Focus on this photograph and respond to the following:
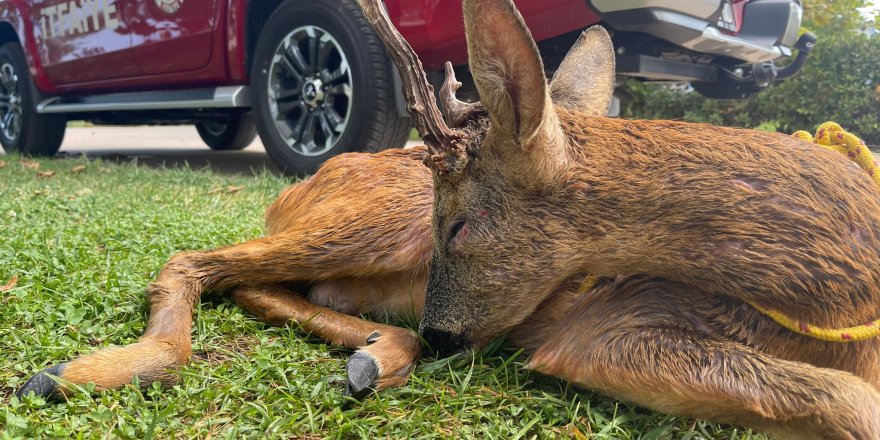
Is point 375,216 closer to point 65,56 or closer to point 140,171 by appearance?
point 140,171

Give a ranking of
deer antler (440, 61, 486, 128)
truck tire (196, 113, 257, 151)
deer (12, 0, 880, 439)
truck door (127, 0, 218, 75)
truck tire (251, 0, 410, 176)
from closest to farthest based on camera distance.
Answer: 1. deer (12, 0, 880, 439)
2. deer antler (440, 61, 486, 128)
3. truck tire (251, 0, 410, 176)
4. truck door (127, 0, 218, 75)
5. truck tire (196, 113, 257, 151)

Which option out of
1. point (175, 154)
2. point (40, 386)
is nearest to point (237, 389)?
point (40, 386)

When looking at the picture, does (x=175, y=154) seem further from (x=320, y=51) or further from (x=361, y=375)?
(x=361, y=375)

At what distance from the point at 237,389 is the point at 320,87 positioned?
150 inches

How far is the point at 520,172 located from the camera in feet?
6.17

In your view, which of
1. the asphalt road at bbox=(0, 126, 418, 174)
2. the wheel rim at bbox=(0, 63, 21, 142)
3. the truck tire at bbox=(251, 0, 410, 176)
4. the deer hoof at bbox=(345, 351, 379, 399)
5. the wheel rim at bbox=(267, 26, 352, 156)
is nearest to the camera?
the deer hoof at bbox=(345, 351, 379, 399)

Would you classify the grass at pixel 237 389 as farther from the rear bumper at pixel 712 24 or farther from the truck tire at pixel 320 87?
the rear bumper at pixel 712 24

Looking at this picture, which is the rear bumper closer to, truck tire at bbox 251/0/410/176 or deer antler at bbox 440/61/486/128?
truck tire at bbox 251/0/410/176

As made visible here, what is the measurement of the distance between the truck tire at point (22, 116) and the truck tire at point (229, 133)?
205 cm

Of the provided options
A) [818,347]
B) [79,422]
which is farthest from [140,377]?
[818,347]

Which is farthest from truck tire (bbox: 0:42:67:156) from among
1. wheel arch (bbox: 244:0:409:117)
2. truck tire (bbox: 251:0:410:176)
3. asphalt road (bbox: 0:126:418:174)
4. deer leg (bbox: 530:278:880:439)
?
deer leg (bbox: 530:278:880:439)

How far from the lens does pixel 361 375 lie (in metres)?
1.87

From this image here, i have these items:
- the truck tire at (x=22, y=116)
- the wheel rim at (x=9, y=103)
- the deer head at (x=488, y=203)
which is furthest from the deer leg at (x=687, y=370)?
the wheel rim at (x=9, y=103)

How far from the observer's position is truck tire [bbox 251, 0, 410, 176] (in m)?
5.06
